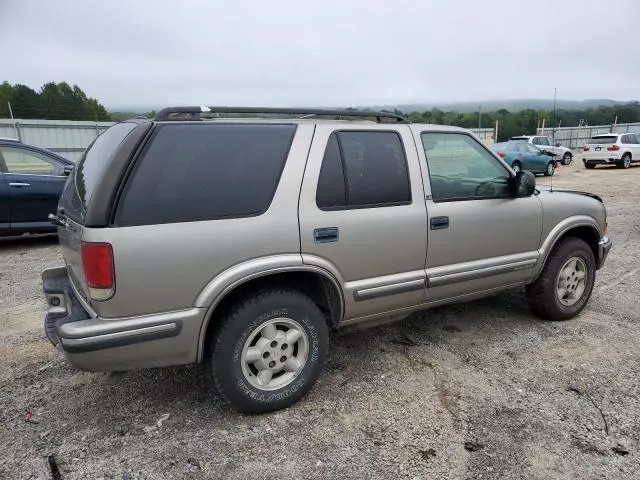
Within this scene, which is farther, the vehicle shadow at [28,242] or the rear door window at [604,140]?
the rear door window at [604,140]

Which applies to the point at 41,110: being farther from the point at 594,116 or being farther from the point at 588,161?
the point at 594,116

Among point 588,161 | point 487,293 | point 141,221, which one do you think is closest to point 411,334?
point 487,293

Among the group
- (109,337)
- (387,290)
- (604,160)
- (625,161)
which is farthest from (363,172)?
(625,161)

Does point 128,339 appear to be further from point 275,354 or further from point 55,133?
point 55,133

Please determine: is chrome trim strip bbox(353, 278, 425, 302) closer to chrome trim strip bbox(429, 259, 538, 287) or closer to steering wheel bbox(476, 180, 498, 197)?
chrome trim strip bbox(429, 259, 538, 287)

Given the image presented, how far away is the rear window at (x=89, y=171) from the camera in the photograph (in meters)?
2.70

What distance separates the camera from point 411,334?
4.22 metres

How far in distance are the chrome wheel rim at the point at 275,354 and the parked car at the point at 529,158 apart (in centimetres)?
1782

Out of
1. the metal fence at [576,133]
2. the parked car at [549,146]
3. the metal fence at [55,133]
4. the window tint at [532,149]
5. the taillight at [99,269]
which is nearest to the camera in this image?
the taillight at [99,269]

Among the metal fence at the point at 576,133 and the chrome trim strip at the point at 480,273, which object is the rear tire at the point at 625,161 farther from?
the chrome trim strip at the point at 480,273

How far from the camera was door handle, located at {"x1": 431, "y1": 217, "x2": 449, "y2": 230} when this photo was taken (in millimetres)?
3455

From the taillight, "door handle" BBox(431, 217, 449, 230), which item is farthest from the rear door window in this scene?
the taillight

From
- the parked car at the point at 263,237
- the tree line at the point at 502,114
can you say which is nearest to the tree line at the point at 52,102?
the tree line at the point at 502,114

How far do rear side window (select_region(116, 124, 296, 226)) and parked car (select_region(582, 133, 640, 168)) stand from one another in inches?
917
